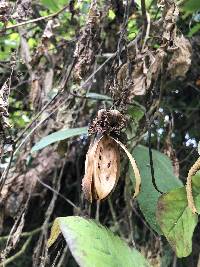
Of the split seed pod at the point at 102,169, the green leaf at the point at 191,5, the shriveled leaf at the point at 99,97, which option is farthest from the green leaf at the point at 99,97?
the split seed pod at the point at 102,169

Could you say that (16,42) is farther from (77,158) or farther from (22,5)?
(22,5)

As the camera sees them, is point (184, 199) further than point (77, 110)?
No

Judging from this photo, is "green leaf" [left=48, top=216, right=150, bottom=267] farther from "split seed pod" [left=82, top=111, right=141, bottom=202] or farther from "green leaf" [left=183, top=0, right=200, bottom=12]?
"green leaf" [left=183, top=0, right=200, bottom=12]

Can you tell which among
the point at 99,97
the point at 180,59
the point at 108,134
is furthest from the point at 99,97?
the point at 108,134

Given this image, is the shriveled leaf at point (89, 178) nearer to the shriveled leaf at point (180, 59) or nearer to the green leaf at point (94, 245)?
the green leaf at point (94, 245)

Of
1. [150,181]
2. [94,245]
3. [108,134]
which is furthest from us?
[150,181]

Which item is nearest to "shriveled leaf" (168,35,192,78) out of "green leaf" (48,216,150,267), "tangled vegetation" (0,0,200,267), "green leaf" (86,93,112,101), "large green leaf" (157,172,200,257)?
"tangled vegetation" (0,0,200,267)

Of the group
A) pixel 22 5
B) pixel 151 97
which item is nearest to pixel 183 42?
pixel 151 97

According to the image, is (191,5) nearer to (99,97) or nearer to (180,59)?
(180,59)
